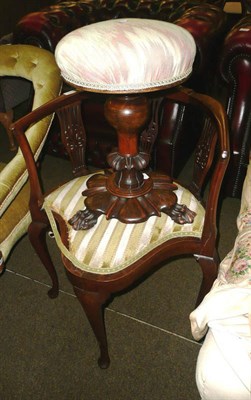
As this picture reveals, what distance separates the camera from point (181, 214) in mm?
1128

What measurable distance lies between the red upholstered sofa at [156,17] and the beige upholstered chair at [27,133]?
23 cm

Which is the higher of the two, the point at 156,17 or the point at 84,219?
the point at 156,17

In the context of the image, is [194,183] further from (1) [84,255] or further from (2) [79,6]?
(2) [79,6]

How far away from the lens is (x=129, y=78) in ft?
2.57

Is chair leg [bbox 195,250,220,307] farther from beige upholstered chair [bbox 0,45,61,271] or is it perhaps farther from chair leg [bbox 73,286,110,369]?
beige upholstered chair [bbox 0,45,61,271]

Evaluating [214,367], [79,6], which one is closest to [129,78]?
[214,367]

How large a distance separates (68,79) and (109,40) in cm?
17

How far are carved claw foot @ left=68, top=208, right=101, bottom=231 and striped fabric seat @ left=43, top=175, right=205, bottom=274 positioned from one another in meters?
0.01

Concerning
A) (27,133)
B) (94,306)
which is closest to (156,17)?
(27,133)

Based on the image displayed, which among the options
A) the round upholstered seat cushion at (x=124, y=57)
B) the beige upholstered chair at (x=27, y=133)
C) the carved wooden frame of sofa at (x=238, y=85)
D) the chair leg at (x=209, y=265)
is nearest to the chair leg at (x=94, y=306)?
the chair leg at (x=209, y=265)

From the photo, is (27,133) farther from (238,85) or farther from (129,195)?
(238,85)

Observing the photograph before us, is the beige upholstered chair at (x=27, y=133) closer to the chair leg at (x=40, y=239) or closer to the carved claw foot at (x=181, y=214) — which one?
the chair leg at (x=40, y=239)

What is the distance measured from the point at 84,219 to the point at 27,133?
20.8 inches

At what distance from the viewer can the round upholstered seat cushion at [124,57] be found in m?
0.77
